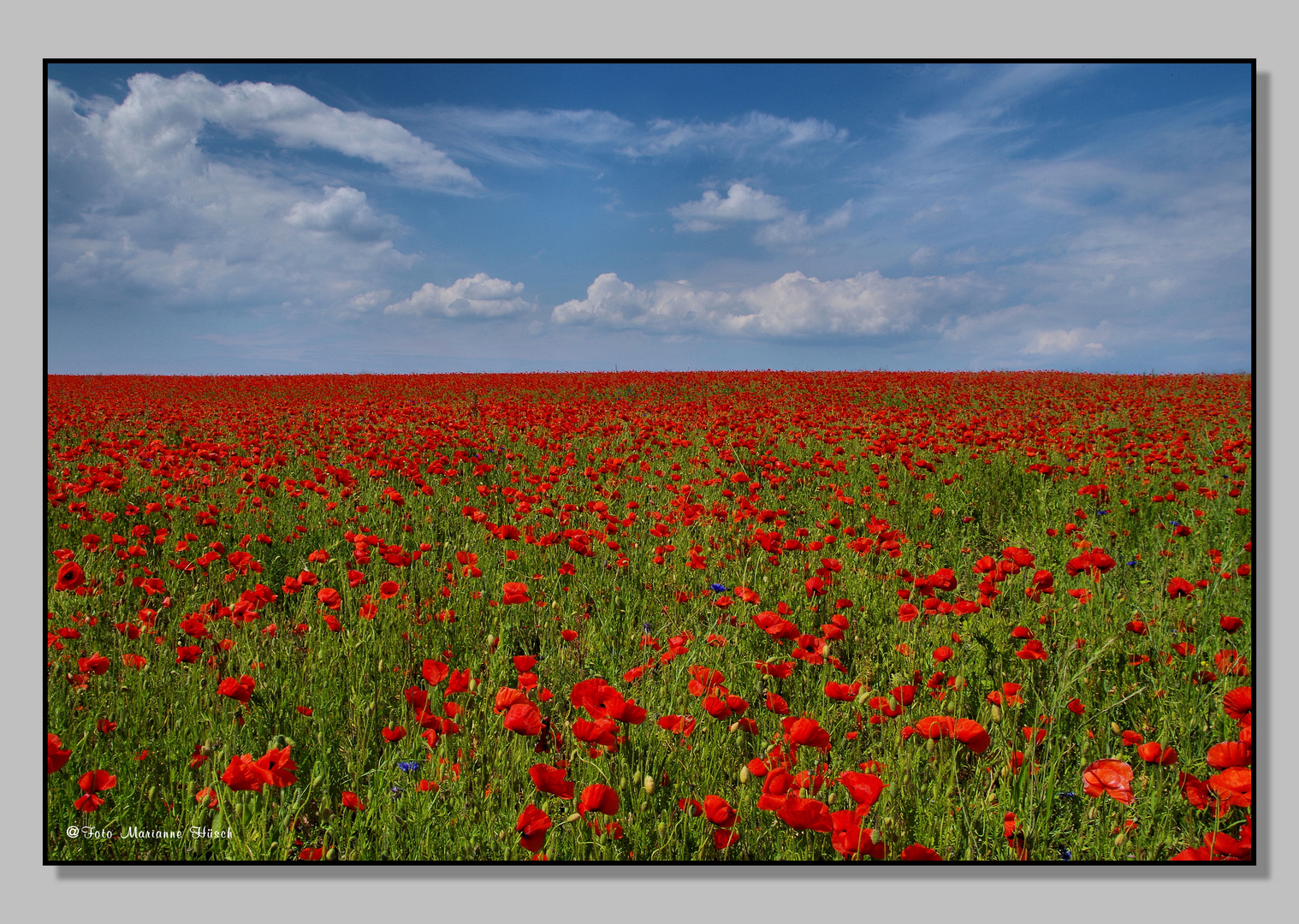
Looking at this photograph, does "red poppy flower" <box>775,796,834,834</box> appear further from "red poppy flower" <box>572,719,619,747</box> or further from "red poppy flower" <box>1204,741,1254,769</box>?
"red poppy flower" <box>1204,741,1254,769</box>

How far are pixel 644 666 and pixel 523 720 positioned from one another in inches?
23.6

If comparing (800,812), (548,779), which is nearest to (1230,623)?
(800,812)

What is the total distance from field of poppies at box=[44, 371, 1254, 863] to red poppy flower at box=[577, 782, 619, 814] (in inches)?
0.5

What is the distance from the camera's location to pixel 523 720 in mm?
1353

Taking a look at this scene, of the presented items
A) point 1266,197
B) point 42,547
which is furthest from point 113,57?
point 1266,197

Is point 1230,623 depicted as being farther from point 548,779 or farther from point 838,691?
point 548,779

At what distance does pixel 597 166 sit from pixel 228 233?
4.82 ft

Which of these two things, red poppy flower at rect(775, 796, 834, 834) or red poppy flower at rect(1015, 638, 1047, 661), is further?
red poppy flower at rect(1015, 638, 1047, 661)

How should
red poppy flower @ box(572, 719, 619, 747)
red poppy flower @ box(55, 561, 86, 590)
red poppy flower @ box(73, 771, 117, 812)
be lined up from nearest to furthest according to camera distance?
red poppy flower @ box(572, 719, 619, 747)
red poppy flower @ box(73, 771, 117, 812)
red poppy flower @ box(55, 561, 86, 590)

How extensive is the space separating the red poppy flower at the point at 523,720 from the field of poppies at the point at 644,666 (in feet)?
0.03

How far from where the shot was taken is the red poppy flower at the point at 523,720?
1339 millimetres

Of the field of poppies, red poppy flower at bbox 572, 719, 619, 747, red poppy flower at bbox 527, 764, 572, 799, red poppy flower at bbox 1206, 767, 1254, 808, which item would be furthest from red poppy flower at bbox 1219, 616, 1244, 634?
red poppy flower at bbox 527, 764, 572, 799

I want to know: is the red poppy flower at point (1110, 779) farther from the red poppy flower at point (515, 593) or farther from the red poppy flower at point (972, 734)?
the red poppy flower at point (515, 593)

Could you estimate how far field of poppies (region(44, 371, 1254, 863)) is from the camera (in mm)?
1549
